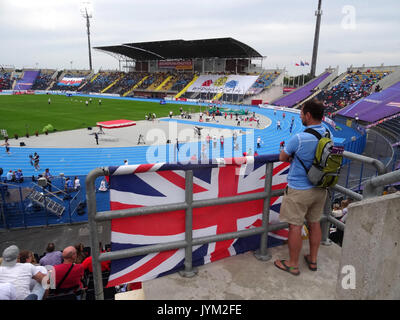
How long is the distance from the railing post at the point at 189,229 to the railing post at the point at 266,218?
31.6 inches

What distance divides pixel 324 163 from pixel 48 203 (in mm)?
10488

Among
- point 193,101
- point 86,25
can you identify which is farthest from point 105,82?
point 193,101

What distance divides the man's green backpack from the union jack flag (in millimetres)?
503

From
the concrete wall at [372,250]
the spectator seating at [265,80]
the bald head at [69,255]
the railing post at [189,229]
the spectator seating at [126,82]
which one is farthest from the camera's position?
the spectator seating at [126,82]

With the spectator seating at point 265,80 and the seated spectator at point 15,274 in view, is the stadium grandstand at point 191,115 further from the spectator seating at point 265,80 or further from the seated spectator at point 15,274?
the seated spectator at point 15,274

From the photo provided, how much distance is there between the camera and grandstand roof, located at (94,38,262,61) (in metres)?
A: 59.0

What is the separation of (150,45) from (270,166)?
229ft

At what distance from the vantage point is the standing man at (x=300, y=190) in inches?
111

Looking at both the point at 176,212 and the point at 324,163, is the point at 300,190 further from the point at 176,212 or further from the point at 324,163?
the point at 176,212

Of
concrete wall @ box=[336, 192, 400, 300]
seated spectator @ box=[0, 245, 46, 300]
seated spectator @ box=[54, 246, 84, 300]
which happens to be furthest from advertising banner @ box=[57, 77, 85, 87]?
concrete wall @ box=[336, 192, 400, 300]

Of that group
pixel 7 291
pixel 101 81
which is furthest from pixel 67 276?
pixel 101 81

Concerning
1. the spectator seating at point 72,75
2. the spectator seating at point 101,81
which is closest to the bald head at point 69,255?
the spectator seating at point 101,81

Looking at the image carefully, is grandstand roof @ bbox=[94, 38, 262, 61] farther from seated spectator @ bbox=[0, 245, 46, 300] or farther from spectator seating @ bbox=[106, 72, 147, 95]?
seated spectator @ bbox=[0, 245, 46, 300]

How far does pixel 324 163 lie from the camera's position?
275cm
